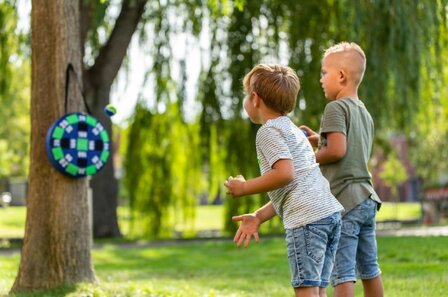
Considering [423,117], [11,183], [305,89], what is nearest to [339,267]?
[305,89]

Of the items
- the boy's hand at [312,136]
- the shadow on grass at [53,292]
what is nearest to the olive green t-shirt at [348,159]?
the boy's hand at [312,136]

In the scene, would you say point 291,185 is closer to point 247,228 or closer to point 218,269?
point 247,228

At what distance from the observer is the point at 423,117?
576 inches

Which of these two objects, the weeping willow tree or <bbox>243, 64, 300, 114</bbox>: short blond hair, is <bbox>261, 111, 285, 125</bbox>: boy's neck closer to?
<bbox>243, 64, 300, 114</bbox>: short blond hair

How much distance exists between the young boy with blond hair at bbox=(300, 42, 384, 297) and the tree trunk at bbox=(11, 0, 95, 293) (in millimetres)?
2862

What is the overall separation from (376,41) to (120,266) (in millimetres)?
4667

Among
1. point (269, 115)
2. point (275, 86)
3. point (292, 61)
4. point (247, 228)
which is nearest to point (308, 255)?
→ point (247, 228)

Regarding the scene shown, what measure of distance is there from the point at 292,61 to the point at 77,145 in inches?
300

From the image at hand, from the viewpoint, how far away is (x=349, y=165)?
14.8 ft

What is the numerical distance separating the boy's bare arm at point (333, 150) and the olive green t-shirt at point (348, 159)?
1.4 inches

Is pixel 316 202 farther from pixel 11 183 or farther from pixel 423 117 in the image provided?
pixel 11 183

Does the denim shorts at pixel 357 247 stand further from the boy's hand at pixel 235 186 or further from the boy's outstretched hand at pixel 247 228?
the boy's hand at pixel 235 186

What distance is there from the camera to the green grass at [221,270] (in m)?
6.71

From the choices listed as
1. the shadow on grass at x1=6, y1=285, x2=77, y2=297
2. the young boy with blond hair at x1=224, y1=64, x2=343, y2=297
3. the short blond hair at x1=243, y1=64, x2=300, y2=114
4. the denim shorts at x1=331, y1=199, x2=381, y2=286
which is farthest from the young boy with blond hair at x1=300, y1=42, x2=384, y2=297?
the shadow on grass at x1=6, y1=285, x2=77, y2=297
